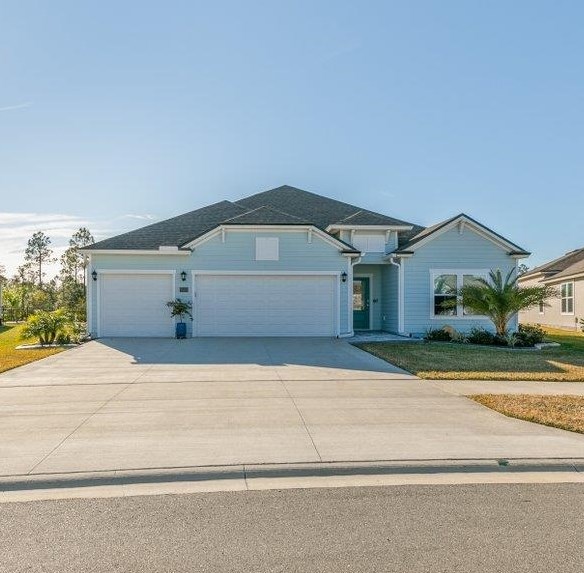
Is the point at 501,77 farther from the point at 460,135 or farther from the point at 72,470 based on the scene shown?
the point at 72,470

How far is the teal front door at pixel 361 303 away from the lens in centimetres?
2042

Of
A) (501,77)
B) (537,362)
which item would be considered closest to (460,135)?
(501,77)

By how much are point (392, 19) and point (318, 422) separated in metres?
11.2

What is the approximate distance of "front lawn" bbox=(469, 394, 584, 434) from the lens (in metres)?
6.22

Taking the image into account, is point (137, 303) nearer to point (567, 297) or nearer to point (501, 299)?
point (501, 299)

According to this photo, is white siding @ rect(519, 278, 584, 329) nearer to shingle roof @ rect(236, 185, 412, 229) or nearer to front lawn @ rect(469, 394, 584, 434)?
shingle roof @ rect(236, 185, 412, 229)

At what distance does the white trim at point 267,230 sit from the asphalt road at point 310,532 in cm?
1384

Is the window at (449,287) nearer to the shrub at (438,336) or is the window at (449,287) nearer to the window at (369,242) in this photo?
the shrub at (438,336)

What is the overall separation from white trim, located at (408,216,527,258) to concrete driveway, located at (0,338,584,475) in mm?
8500

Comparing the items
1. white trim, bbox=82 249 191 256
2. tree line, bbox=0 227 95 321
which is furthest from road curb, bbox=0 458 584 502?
tree line, bbox=0 227 95 321

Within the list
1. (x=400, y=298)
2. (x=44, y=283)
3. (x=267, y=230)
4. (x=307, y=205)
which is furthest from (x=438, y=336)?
(x=44, y=283)

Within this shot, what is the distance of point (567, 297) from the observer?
2630 cm

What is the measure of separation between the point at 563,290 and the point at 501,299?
13.6 meters

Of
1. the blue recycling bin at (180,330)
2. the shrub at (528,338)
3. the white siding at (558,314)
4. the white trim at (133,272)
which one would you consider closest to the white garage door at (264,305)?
the blue recycling bin at (180,330)
